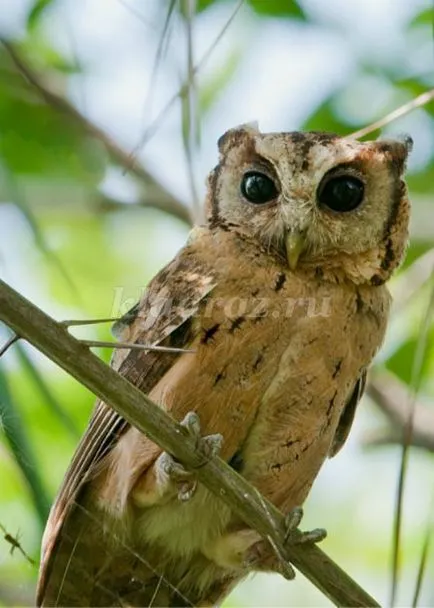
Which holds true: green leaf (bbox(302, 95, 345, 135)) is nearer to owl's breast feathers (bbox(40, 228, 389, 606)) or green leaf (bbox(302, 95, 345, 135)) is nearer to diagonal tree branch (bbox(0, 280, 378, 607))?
owl's breast feathers (bbox(40, 228, 389, 606))

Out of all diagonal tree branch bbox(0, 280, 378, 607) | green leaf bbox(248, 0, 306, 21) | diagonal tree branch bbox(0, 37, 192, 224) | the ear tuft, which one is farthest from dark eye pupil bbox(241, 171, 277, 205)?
green leaf bbox(248, 0, 306, 21)

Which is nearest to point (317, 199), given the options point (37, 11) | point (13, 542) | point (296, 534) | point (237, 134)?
point (237, 134)

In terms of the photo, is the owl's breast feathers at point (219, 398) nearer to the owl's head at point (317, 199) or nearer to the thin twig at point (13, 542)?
the owl's head at point (317, 199)

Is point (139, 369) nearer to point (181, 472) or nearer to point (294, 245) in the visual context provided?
point (181, 472)

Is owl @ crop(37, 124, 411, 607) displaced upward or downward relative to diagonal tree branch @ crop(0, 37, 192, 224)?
downward

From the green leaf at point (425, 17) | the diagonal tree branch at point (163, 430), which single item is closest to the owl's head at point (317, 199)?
the diagonal tree branch at point (163, 430)

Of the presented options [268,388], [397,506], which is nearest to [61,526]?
[268,388]

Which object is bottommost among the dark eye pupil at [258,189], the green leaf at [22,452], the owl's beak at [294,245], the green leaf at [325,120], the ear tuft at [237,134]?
the green leaf at [22,452]

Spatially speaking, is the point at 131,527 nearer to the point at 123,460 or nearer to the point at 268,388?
the point at 123,460
